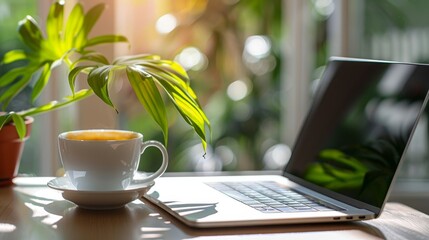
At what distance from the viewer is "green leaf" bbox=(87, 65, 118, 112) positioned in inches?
49.9

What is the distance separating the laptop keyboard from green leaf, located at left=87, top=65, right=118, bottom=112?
30 cm

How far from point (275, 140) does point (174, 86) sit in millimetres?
2022

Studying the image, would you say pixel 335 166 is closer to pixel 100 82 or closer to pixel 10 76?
pixel 100 82

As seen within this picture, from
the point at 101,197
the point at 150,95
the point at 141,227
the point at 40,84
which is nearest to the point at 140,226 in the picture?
the point at 141,227

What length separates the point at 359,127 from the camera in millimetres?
1451

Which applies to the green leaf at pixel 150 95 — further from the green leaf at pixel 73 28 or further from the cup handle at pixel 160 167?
the green leaf at pixel 73 28

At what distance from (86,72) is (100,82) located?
231mm

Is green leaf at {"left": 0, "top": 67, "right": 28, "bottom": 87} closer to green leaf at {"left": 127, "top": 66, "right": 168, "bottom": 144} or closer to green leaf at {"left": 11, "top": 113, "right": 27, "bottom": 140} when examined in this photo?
green leaf at {"left": 11, "top": 113, "right": 27, "bottom": 140}

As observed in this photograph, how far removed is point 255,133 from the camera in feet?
10.9

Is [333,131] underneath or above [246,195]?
above

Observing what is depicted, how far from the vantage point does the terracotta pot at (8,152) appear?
1.54 metres

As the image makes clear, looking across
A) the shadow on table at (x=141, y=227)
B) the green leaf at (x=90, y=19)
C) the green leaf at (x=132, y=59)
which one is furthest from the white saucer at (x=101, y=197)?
the green leaf at (x=90, y=19)

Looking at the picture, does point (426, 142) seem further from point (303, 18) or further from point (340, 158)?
point (340, 158)

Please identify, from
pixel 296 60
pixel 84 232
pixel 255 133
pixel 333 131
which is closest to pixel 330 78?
pixel 333 131
